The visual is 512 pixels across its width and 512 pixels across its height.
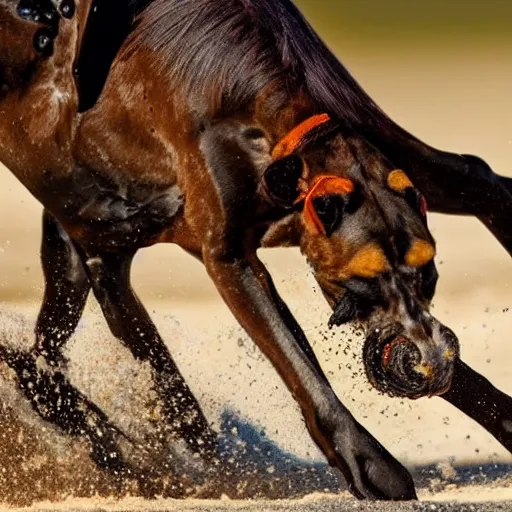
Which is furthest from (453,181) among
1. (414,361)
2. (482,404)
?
(414,361)

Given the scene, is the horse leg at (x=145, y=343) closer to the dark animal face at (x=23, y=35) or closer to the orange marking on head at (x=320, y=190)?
the dark animal face at (x=23, y=35)

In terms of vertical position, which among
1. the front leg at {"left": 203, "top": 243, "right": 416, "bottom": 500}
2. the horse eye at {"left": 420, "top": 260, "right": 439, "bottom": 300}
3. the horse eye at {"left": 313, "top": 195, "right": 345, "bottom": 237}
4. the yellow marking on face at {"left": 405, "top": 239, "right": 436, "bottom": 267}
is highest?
the horse eye at {"left": 313, "top": 195, "right": 345, "bottom": 237}

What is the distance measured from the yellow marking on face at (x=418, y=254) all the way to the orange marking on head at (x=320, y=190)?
0.23m

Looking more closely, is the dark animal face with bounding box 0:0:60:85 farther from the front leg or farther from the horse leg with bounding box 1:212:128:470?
the front leg

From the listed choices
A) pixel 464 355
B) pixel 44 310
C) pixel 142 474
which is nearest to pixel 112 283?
pixel 44 310

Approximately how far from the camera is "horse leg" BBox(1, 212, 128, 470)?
4957 millimetres

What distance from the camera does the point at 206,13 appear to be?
450 cm

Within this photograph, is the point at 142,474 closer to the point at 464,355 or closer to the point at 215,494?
the point at 215,494

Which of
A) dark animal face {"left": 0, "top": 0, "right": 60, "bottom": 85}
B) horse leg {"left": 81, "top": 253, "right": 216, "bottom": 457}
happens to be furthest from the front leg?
dark animal face {"left": 0, "top": 0, "right": 60, "bottom": 85}

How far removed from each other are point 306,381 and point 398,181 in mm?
568

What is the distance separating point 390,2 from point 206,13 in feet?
9.28

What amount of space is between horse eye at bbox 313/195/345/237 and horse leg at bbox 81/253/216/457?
103 centimetres

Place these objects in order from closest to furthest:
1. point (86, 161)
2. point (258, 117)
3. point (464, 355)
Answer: point (258, 117)
point (86, 161)
point (464, 355)

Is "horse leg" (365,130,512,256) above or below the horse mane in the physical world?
below
